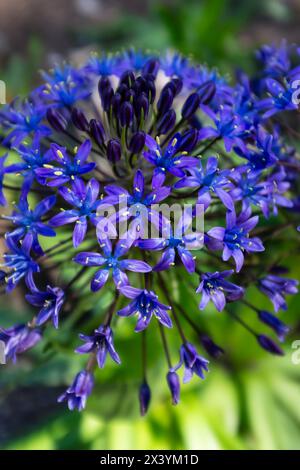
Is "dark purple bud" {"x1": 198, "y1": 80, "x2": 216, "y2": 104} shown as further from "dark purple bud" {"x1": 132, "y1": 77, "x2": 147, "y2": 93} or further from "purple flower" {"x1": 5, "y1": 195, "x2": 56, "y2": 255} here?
"purple flower" {"x1": 5, "y1": 195, "x2": 56, "y2": 255}

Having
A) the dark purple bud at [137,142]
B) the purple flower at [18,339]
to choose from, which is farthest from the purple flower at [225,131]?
the purple flower at [18,339]

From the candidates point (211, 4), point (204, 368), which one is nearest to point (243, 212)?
point (204, 368)

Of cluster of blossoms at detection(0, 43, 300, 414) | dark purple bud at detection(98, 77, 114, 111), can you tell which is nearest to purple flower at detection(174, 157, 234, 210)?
cluster of blossoms at detection(0, 43, 300, 414)

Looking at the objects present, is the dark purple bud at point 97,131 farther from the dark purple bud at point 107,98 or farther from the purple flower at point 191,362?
the purple flower at point 191,362
